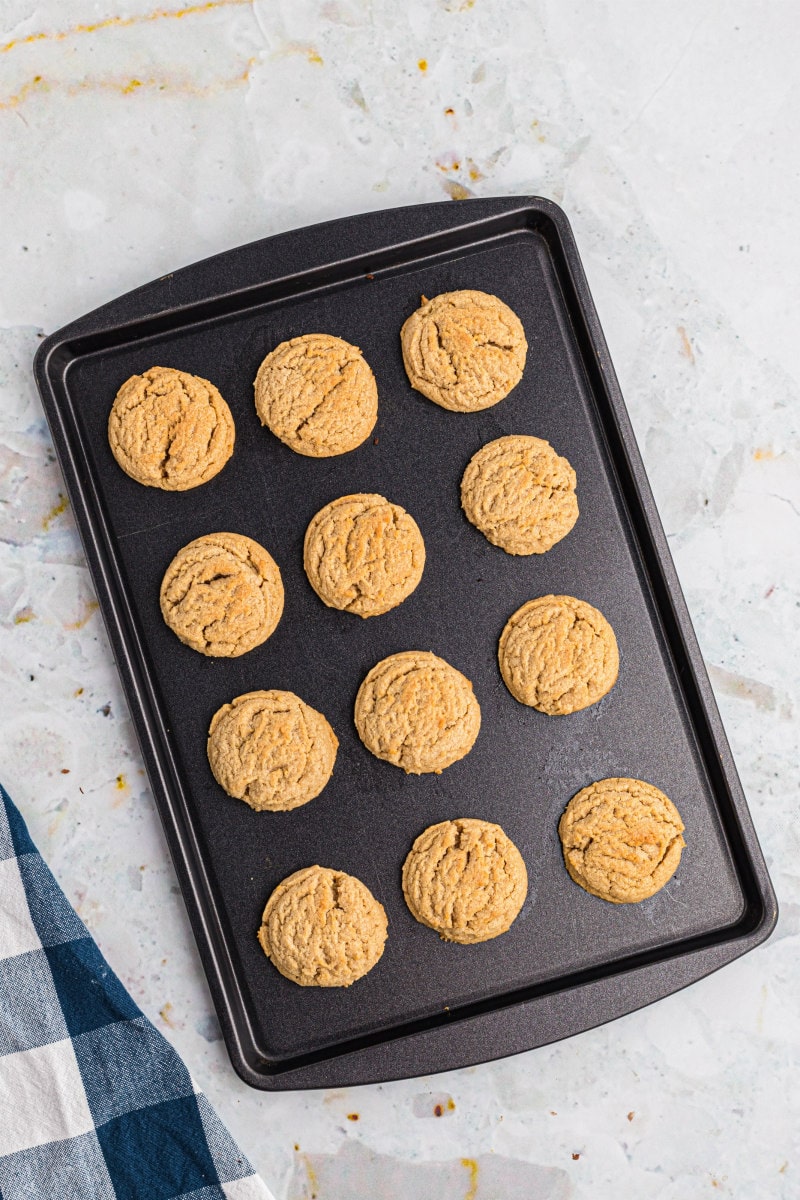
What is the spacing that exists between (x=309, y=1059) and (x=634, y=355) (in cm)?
148

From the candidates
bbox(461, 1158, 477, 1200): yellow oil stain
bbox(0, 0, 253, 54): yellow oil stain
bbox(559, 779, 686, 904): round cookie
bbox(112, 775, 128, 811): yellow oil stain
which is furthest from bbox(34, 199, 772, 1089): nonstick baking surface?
bbox(0, 0, 253, 54): yellow oil stain

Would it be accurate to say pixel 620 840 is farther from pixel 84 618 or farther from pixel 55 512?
pixel 55 512

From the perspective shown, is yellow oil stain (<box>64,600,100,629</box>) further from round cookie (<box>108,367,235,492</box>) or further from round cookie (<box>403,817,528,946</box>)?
round cookie (<box>403,817,528,946</box>)

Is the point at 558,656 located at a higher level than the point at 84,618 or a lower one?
lower

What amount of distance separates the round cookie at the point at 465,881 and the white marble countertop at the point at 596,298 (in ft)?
1.21

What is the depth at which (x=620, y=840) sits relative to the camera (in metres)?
1.74

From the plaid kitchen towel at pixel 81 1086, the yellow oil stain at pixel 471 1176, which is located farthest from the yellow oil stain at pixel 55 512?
the yellow oil stain at pixel 471 1176

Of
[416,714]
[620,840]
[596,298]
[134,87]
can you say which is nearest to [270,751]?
[416,714]

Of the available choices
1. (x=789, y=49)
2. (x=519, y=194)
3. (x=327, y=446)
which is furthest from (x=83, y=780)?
(x=789, y=49)

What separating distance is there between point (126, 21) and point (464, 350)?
0.98m

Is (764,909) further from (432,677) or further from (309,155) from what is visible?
(309,155)

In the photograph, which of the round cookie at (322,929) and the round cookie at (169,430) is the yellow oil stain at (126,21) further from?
the round cookie at (322,929)

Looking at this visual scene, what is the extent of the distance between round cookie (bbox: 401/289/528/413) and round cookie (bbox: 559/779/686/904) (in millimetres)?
757

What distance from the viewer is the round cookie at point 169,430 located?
1.78 meters
